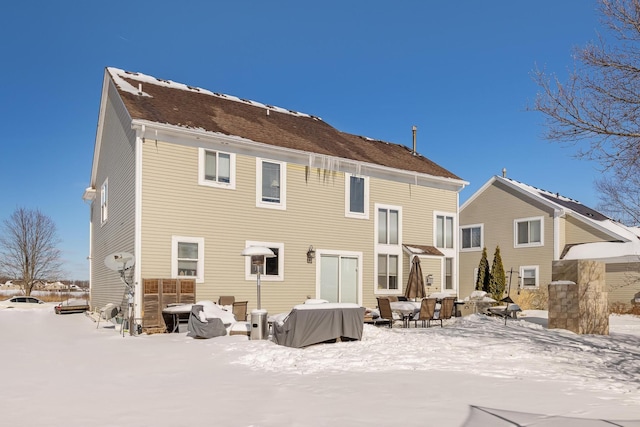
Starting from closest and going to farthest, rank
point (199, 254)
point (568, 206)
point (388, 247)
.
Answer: point (199, 254) → point (388, 247) → point (568, 206)

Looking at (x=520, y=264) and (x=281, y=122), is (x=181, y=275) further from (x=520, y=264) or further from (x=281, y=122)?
(x=520, y=264)

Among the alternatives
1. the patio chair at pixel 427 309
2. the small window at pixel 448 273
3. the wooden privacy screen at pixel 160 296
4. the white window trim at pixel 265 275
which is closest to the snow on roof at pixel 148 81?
the white window trim at pixel 265 275

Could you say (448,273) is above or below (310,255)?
below

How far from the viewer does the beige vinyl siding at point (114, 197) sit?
17.1m

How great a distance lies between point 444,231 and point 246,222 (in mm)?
9053

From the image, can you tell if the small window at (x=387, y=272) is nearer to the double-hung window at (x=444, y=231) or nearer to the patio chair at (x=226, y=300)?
the double-hung window at (x=444, y=231)

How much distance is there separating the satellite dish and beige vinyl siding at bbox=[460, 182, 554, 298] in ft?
64.0

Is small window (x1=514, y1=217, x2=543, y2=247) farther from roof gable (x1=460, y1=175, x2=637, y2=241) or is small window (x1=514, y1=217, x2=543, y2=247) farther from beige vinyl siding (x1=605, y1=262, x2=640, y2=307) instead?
beige vinyl siding (x1=605, y1=262, x2=640, y2=307)

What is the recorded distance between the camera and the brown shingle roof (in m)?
17.7

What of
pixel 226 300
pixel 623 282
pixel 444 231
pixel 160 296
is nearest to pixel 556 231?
pixel 623 282

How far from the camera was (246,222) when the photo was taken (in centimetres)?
1798

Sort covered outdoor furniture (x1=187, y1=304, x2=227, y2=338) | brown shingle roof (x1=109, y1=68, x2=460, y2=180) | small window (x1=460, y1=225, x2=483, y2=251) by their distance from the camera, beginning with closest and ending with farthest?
covered outdoor furniture (x1=187, y1=304, x2=227, y2=338), brown shingle roof (x1=109, y1=68, x2=460, y2=180), small window (x1=460, y1=225, x2=483, y2=251)

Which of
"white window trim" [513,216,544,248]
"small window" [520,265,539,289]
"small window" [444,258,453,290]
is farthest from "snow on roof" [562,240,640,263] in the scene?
"small window" [444,258,453,290]

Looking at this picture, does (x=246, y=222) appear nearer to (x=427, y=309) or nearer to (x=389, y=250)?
(x=389, y=250)
